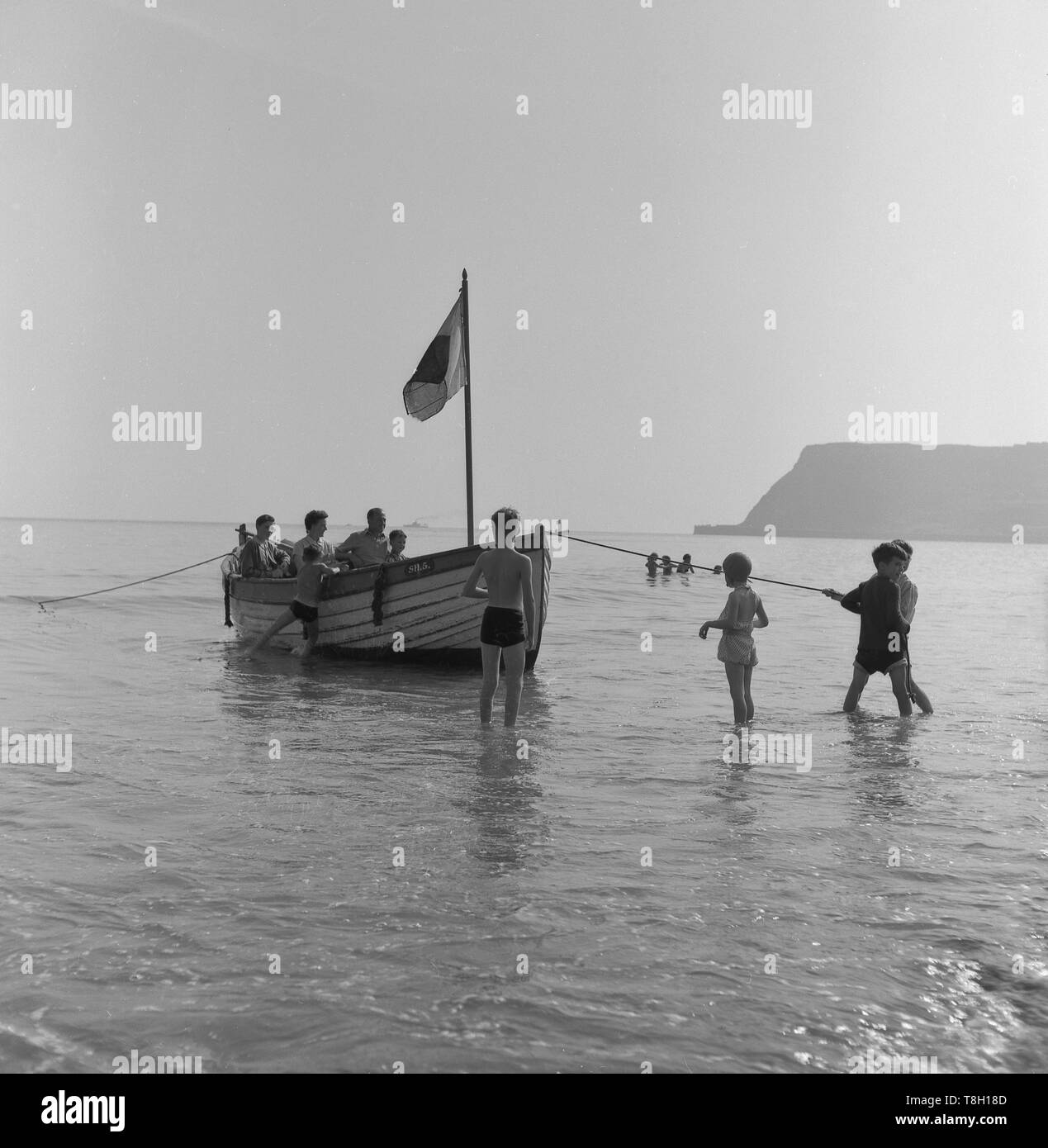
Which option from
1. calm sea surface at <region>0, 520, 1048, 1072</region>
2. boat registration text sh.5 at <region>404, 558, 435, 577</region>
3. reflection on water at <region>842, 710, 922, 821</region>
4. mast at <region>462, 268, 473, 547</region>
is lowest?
reflection on water at <region>842, 710, 922, 821</region>

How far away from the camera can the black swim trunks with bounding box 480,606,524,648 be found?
955cm

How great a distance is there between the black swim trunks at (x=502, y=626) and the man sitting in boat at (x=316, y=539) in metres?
5.59

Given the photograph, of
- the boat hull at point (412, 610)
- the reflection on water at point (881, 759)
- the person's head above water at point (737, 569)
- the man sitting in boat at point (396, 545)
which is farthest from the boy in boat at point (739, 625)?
the man sitting in boat at point (396, 545)

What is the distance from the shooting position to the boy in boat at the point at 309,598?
15500mm

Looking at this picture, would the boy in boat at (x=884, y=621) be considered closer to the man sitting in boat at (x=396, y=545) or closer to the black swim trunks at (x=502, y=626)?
the black swim trunks at (x=502, y=626)

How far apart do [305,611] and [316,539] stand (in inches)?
44.6

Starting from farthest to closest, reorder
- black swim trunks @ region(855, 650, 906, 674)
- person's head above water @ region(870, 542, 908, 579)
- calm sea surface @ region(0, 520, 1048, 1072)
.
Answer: black swim trunks @ region(855, 650, 906, 674)
person's head above water @ region(870, 542, 908, 579)
calm sea surface @ region(0, 520, 1048, 1072)

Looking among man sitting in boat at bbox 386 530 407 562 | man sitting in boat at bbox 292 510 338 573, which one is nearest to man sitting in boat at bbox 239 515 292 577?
man sitting in boat at bbox 292 510 338 573

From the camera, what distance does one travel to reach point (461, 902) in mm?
4684

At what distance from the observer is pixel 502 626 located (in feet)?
31.3

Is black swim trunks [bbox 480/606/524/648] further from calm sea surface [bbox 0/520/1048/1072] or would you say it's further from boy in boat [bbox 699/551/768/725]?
boy in boat [bbox 699/551/768/725]

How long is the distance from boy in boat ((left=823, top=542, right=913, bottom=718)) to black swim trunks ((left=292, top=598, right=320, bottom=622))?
8.47m

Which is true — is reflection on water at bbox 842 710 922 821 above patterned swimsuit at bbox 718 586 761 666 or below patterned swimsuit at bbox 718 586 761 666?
below
